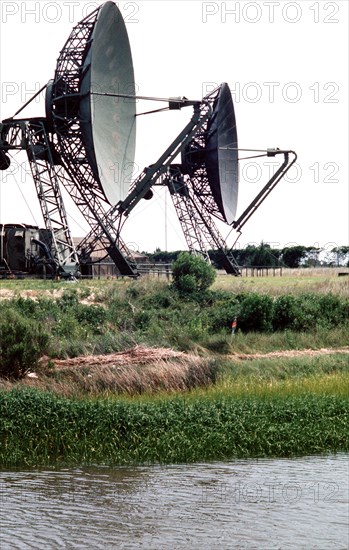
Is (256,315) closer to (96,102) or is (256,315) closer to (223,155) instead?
(96,102)

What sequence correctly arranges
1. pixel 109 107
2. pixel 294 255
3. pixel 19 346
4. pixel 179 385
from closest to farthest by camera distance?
pixel 179 385, pixel 19 346, pixel 109 107, pixel 294 255

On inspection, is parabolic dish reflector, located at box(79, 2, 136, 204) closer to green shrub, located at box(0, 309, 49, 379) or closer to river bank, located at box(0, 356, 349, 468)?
green shrub, located at box(0, 309, 49, 379)

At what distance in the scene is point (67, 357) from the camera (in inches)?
1153

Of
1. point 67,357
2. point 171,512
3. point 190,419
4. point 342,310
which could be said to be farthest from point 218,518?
point 342,310

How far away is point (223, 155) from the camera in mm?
65875

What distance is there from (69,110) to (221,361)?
81.5 feet

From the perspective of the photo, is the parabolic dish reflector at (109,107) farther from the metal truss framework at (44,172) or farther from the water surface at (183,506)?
the water surface at (183,506)

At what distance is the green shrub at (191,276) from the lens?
44562 millimetres

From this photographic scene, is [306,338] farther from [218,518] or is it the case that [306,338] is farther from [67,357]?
[218,518]

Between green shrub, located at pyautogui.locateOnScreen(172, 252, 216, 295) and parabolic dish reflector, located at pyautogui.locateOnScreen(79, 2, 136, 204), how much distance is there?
5.79 m

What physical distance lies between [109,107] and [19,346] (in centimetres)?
2708

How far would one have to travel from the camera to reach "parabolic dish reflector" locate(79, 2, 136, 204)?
1876 inches

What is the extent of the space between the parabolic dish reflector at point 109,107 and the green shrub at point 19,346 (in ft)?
67.9

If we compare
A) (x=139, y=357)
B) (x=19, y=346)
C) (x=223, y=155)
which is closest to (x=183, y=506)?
(x=19, y=346)
